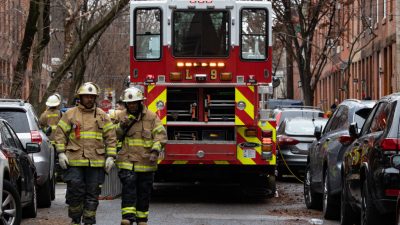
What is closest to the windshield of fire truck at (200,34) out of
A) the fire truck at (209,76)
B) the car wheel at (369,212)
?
the fire truck at (209,76)

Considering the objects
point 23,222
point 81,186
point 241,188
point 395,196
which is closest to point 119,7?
point 241,188

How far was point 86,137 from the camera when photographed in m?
11.3

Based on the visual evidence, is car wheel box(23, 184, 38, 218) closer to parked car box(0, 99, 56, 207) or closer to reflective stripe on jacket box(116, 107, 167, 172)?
parked car box(0, 99, 56, 207)

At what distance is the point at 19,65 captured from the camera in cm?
2342

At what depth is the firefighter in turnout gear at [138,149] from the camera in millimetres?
11656

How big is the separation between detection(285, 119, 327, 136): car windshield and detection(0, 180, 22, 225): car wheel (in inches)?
422

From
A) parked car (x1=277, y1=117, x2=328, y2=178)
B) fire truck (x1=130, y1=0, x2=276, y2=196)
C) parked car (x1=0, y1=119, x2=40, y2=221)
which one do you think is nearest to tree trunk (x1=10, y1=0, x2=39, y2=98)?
parked car (x1=277, y1=117, x2=328, y2=178)

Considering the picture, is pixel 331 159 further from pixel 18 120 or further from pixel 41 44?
→ pixel 41 44

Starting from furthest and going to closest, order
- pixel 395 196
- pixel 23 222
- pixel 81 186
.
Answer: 1. pixel 23 222
2. pixel 81 186
3. pixel 395 196

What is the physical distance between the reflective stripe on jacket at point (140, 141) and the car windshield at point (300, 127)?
9418 millimetres

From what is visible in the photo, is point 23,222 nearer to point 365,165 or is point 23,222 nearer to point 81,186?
point 81,186

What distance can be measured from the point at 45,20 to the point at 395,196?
16487mm

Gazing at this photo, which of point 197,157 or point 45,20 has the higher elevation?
point 45,20

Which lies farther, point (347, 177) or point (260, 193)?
point (260, 193)
